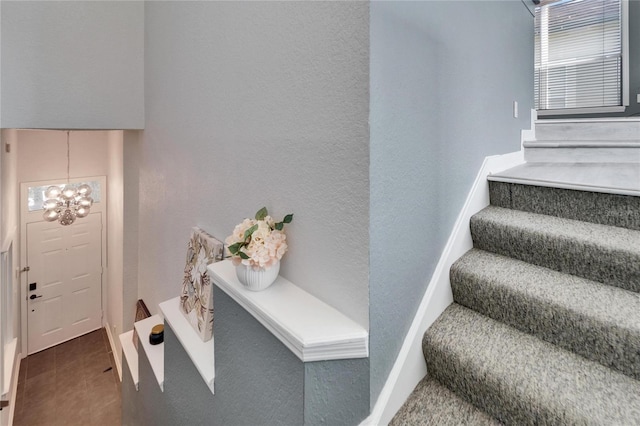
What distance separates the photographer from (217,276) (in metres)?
1.21

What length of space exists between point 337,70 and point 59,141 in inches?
202

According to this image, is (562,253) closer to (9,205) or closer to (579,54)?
(579,54)

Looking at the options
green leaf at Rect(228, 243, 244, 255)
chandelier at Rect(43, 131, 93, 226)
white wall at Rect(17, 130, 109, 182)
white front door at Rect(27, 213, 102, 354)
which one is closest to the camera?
green leaf at Rect(228, 243, 244, 255)

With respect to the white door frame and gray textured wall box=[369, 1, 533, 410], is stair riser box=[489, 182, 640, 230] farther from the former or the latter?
the white door frame

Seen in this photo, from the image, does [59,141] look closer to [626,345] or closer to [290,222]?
[290,222]

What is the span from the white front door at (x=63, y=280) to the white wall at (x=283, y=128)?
156 inches

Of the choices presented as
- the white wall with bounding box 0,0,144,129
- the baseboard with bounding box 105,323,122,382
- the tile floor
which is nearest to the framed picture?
the white wall with bounding box 0,0,144,129

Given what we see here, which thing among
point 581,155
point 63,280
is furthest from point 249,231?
point 63,280

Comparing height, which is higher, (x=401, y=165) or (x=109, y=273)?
(x=401, y=165)

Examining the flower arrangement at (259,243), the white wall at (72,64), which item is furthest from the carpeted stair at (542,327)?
the white wall at (72,64)

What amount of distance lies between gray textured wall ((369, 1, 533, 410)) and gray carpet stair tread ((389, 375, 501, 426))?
0.18 metres

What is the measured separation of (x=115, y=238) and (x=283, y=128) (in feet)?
13.5

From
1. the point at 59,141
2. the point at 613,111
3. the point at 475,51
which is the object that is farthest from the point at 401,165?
the point at 59,141

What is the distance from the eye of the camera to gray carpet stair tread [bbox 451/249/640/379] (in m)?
0.98
